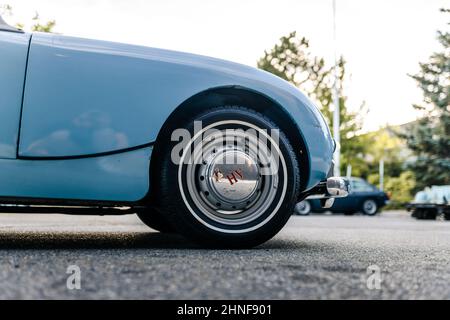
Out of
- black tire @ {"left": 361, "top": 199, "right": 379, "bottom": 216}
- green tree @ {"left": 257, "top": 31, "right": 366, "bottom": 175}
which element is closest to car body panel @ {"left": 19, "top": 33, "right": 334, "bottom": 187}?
black tire @ {"left": 361, "top": 199, "right": 379, "bottom": 216}

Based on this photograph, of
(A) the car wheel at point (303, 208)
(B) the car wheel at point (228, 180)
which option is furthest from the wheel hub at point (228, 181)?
(A) the car wheel at point (303, 208)

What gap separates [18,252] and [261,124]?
146 cm

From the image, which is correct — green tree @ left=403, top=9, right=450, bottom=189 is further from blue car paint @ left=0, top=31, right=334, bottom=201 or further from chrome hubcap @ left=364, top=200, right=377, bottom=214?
blue car paint @ left=0, top=31, right=334, bottom=201

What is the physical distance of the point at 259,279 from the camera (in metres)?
2.17

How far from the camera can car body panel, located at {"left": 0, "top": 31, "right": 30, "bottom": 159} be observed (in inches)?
118

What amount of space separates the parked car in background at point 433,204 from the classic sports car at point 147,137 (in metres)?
12.3

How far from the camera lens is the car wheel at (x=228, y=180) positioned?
3.15 meters

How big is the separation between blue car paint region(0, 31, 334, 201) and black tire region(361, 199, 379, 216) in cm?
1615

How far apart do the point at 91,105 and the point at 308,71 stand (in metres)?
27.9

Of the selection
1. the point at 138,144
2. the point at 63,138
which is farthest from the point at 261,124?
the point at 63,138

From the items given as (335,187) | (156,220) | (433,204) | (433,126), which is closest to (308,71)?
(433,126)

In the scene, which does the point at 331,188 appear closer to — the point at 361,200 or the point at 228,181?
the point at 228,181

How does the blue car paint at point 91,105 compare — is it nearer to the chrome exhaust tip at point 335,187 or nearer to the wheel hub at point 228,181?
the wheel hub at point 228,181

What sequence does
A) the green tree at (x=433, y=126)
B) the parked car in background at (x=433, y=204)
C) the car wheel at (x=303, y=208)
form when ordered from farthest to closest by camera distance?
the green tree at (x=433, y=126) → the car wheel at (x=303, y=208) → the parked car in background at (x=433, y=204)
